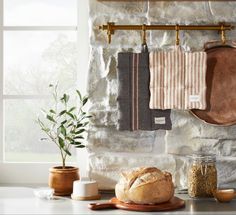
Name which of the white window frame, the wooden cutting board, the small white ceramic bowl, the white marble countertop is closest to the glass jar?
the white marble countertop

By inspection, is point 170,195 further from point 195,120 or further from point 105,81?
point 105,81

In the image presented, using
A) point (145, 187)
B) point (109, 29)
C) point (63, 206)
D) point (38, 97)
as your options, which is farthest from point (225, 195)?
point (38, 97)

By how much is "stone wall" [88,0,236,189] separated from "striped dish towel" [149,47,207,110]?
3.2 inches

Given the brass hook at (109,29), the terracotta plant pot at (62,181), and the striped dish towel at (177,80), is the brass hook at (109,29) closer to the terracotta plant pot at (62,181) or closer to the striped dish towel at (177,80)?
the striped dish towel at (177,80)

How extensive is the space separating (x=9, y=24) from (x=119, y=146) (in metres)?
0.78

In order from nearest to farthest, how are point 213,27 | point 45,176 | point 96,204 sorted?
point 96,204 < point 213,27 < point 45,176

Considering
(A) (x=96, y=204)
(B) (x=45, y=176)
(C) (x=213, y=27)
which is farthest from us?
(B) (x=45, y=176)

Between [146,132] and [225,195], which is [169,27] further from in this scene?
[225,195]

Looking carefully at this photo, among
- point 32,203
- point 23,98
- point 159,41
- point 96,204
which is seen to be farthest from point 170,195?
point 23,98

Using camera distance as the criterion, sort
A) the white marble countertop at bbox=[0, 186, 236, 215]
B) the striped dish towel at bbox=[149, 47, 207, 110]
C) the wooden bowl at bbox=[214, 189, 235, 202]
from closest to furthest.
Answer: the white marble countertop at bbox=[0, 186, 236, 215]
the wooden bowl at bbox=[214, 189, 235, 202]
the striped dish towel at bbox=[149, 47, 207, 110]

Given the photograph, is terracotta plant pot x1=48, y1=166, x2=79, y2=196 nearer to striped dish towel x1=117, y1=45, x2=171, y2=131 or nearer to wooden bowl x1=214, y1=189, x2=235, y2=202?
striped dish towel x1=117, y1=45, x2=171, y2=131

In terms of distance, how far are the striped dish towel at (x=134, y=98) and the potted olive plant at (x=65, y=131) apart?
0.51ft

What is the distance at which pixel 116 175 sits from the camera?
2.50m

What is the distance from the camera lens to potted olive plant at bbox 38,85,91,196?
2422mm
